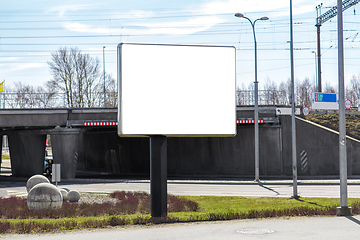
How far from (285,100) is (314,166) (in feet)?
18.4

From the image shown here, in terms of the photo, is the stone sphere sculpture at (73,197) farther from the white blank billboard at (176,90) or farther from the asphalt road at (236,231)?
the white blank billboard at (176,90)

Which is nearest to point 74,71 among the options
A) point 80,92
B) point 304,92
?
point 80,92

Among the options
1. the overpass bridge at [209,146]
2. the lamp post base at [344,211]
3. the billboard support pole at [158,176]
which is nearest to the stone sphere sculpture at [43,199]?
the billboard support pole at [158,176]

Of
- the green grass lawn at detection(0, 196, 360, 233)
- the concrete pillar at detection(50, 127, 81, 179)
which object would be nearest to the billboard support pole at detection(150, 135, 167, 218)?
the green grass lawn at detection(0, 196, 360, 233)

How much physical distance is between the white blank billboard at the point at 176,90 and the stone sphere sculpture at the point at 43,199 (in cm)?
441

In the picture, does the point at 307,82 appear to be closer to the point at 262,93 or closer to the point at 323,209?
the point at 262,93

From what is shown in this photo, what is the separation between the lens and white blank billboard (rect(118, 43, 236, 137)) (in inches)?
408

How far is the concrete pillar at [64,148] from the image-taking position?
30.0 meters

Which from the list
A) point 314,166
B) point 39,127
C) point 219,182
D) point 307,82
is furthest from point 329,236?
point 307,82

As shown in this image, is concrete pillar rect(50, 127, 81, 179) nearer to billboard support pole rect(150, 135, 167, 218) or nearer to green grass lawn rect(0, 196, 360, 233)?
green grass lawn rect(0, 196, 360, 233)

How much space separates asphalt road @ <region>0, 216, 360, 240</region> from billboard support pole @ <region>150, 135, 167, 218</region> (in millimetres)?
710

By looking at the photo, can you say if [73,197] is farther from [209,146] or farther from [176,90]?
[209,146]

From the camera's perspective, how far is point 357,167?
2877 centimetres

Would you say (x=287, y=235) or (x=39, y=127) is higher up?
(x=39, y=127)
